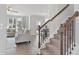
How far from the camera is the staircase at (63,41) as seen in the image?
1277 millimetres

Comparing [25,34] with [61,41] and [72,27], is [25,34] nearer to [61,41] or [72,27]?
[61,41]

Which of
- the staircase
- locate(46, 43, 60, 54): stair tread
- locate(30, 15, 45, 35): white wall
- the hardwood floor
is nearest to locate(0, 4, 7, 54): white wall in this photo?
the hardwood floor

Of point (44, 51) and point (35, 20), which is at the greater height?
point (35, 20)

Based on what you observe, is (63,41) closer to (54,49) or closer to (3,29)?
(54,49)

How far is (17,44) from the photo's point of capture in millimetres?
1309

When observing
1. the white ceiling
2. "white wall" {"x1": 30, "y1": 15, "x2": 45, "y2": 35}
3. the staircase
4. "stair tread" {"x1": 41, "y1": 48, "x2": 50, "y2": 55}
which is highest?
the white ceiling

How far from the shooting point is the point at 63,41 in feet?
4.34

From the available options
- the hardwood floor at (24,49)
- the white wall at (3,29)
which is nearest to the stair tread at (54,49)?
the hardwood floor at (24,49)

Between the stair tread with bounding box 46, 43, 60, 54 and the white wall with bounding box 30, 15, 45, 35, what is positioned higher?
the white wall with bounding box 30, 15, 45, 35

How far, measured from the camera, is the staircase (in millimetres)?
1277

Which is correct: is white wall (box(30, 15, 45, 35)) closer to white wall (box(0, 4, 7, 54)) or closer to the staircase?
the staircase

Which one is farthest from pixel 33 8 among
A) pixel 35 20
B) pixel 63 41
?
pixel 63 41

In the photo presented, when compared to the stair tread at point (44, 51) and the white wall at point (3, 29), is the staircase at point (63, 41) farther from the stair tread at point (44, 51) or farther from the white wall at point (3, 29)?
the white wall at point (3, 29)

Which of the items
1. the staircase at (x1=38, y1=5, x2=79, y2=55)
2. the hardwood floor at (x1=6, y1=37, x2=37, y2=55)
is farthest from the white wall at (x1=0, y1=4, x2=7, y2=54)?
the staircase at (x1=38, y1=5, x2=79, y2=55)
